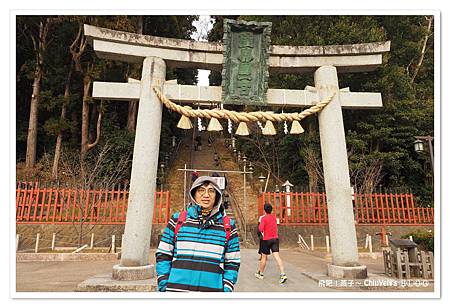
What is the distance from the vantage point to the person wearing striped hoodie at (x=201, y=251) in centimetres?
246

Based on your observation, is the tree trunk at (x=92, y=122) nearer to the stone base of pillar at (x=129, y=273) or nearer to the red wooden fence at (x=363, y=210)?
the red wooden fence at (x=363, y=210)

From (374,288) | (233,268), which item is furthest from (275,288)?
(233,268)

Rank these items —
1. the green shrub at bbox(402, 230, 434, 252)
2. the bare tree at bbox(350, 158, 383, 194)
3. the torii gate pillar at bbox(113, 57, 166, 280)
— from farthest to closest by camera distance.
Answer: the bare tree at bbox(350, 158, 383, 194), the green shrub at bbox(402, 230, 434, 252), the torii gate pillar at bbox(113, 57, 166, 280)

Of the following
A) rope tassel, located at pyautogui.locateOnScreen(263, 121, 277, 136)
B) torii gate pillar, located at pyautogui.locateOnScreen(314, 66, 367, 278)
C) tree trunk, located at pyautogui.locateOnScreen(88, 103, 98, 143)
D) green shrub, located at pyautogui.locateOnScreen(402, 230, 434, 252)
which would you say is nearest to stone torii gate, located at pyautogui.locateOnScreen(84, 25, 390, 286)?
torii gate pillar, located at pyautogui.locateOnScreen(314, 66, 367, 278)

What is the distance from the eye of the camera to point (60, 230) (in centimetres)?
1072

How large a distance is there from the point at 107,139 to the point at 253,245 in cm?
903

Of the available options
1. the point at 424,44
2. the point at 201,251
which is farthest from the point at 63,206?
the point at 424,44

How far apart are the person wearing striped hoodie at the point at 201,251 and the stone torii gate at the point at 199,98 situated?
126 inches

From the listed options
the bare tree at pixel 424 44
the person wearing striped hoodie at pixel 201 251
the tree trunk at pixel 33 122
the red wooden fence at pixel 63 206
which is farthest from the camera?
the bare tree at pixel 424 44

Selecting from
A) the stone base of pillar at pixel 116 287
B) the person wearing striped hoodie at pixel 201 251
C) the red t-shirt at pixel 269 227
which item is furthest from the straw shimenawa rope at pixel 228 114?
the person wearing striped hoodie at pixel 201 251

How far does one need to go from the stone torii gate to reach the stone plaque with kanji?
0.20 m

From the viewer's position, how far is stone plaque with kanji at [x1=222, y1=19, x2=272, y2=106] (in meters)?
6.09

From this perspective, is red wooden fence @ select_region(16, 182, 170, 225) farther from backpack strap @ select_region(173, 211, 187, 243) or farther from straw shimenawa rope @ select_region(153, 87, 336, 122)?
backpack strap @ select_region(173, 211, 187, 243)

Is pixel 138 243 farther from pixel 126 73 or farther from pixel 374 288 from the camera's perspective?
pixel 126 73
